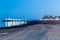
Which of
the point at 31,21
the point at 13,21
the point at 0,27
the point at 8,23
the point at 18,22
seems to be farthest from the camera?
the point at 31,21

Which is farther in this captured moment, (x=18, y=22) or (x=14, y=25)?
(x=18, y=22)

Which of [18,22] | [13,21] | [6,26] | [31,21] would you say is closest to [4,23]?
[6,26]

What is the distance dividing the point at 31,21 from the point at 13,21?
1422cm

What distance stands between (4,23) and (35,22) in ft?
66.4

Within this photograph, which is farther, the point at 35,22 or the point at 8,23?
the point at 35,22

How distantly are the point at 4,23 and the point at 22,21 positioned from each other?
27.4ft

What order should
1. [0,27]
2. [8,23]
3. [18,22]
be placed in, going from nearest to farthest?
[0,27] < [8,23] < [18,22]

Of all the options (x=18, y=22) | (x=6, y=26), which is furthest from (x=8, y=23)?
(x=18, y=22)

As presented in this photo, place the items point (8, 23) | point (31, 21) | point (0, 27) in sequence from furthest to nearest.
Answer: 1. point (31, 21)
2. point (8, 23)
3. point (0, 27)

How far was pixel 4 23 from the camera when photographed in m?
29.6

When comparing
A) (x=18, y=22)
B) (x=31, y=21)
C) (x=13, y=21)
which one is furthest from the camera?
(x=31, y=21)

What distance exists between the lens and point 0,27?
93.2ft

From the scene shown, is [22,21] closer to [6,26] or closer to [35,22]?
[6,26]

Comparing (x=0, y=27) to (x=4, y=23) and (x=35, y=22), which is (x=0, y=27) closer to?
(x=4, y=23)
